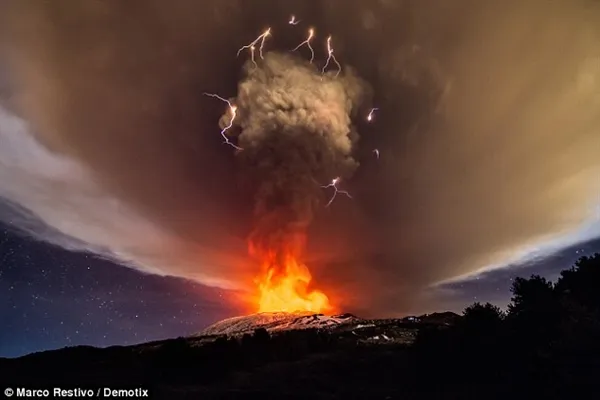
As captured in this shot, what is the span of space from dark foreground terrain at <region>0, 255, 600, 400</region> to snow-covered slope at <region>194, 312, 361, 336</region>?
5481 centimetres

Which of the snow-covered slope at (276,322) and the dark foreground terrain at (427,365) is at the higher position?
the snow-covered slope at (276,322)

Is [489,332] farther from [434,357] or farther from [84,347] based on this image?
[84,347]

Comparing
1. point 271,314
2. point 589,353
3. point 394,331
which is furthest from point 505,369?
point 271,314

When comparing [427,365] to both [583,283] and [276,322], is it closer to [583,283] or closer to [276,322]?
[583,283]

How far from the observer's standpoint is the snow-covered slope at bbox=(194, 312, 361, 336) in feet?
372

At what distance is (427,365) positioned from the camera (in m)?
37.8

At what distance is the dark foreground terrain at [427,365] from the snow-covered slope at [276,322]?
54809 millimetres

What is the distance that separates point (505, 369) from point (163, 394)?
26840 millimetres

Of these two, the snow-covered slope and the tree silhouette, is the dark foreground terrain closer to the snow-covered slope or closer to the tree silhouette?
the tree silhouette

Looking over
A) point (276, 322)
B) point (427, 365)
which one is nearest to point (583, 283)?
point (427, 365)

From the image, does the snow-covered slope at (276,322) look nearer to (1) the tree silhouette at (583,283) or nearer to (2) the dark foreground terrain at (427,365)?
(2) the dark foreground terrain at (427,365)

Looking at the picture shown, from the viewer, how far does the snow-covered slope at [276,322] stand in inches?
4462

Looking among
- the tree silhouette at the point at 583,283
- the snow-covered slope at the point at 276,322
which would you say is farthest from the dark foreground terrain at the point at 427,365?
the snow-covered slope at the point at 276,322

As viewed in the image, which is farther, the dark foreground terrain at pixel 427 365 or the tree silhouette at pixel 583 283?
the tree silhouette at pixel 583 283
